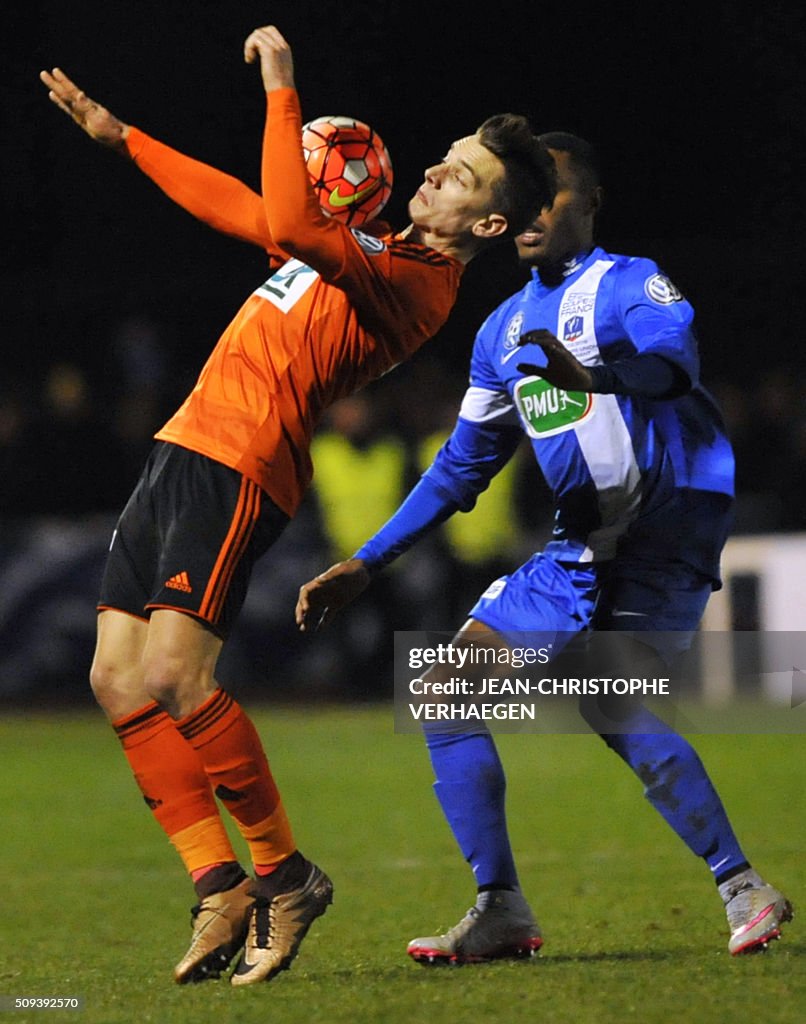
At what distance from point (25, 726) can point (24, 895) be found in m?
5.69

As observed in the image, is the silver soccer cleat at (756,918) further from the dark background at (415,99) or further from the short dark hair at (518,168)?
the dark background at (415,99)

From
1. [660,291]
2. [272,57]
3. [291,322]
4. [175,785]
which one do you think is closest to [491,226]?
[660,291]

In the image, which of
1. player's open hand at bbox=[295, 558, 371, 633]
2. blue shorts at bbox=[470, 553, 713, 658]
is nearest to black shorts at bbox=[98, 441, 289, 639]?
player's open hand at bbox=[295, 558, 371, 633]

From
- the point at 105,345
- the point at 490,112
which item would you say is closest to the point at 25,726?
the point at 105,345

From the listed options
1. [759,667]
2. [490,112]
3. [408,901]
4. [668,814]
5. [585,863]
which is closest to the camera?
[668,814]

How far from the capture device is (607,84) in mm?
14992

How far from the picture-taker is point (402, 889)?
18.9ft

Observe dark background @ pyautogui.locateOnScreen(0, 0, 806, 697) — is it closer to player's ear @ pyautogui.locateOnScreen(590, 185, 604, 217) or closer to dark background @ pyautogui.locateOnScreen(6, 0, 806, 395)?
dark background @ pyautogui.locateOnScreen(6, 0, 806, 395)

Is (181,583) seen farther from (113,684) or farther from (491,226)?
(491,226)

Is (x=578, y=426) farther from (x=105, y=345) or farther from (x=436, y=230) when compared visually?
(x=105, y=345)

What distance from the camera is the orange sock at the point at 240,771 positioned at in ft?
13.2

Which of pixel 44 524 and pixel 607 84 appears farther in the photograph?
pixel 607 84

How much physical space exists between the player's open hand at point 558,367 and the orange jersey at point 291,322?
0.53 meters

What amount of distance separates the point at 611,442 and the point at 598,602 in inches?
16.7
